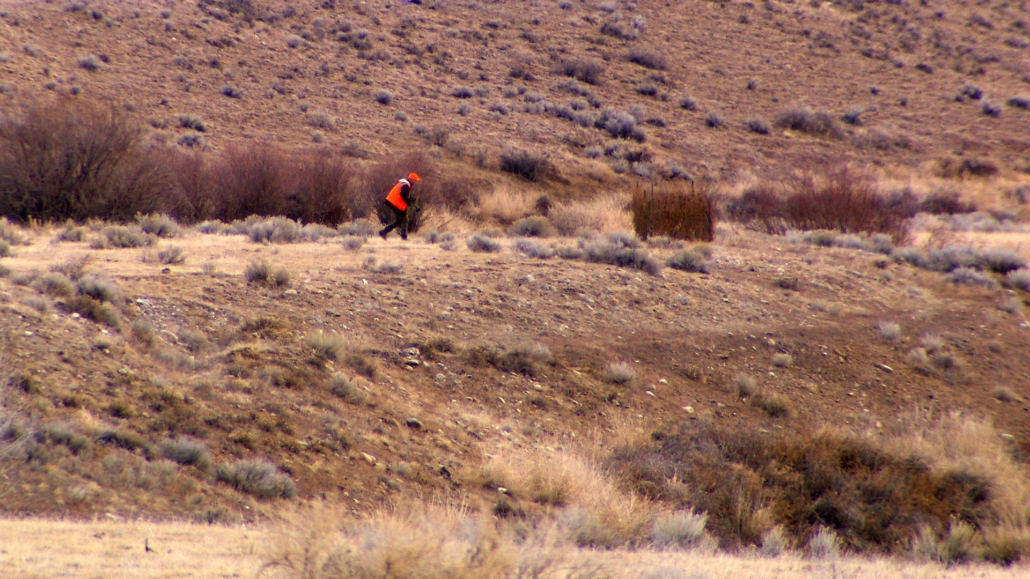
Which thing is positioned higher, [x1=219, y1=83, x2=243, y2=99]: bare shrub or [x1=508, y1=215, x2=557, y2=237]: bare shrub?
[x1=219, y1=83, x2=243, y2=99]: bare shrub

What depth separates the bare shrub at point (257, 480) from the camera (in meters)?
7.22

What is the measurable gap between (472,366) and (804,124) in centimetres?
3498

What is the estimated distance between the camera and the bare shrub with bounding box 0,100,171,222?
16.5 meters

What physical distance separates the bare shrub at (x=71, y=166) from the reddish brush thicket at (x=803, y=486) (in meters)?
12.9

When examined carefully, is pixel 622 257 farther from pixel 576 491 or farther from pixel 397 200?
pixel 576 491

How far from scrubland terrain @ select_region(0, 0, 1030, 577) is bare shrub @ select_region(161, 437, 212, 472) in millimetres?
28

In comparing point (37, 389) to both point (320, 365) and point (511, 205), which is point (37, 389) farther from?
point (511, 205)

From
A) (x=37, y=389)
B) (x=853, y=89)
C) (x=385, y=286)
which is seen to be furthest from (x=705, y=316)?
(x=853, y=89)

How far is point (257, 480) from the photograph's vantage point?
7.29 meters

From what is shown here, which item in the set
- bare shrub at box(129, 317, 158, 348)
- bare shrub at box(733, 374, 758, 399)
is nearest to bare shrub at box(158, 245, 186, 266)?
bare shrub at box(129, 317, 158, 348)

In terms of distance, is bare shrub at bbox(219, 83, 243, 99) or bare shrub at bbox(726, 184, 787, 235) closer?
bare shrub at bbox(726, 184, 787, 235)

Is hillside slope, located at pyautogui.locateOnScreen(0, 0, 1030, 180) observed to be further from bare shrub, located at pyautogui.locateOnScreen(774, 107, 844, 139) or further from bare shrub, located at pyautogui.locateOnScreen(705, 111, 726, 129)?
bare shrub, located at pyautogui.locateOnScreen(774, 107, 844, 139)

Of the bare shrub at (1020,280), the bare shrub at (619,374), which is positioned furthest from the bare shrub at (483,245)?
the bare shrub at (1020,280)

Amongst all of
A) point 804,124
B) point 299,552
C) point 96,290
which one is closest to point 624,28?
point 804,124
